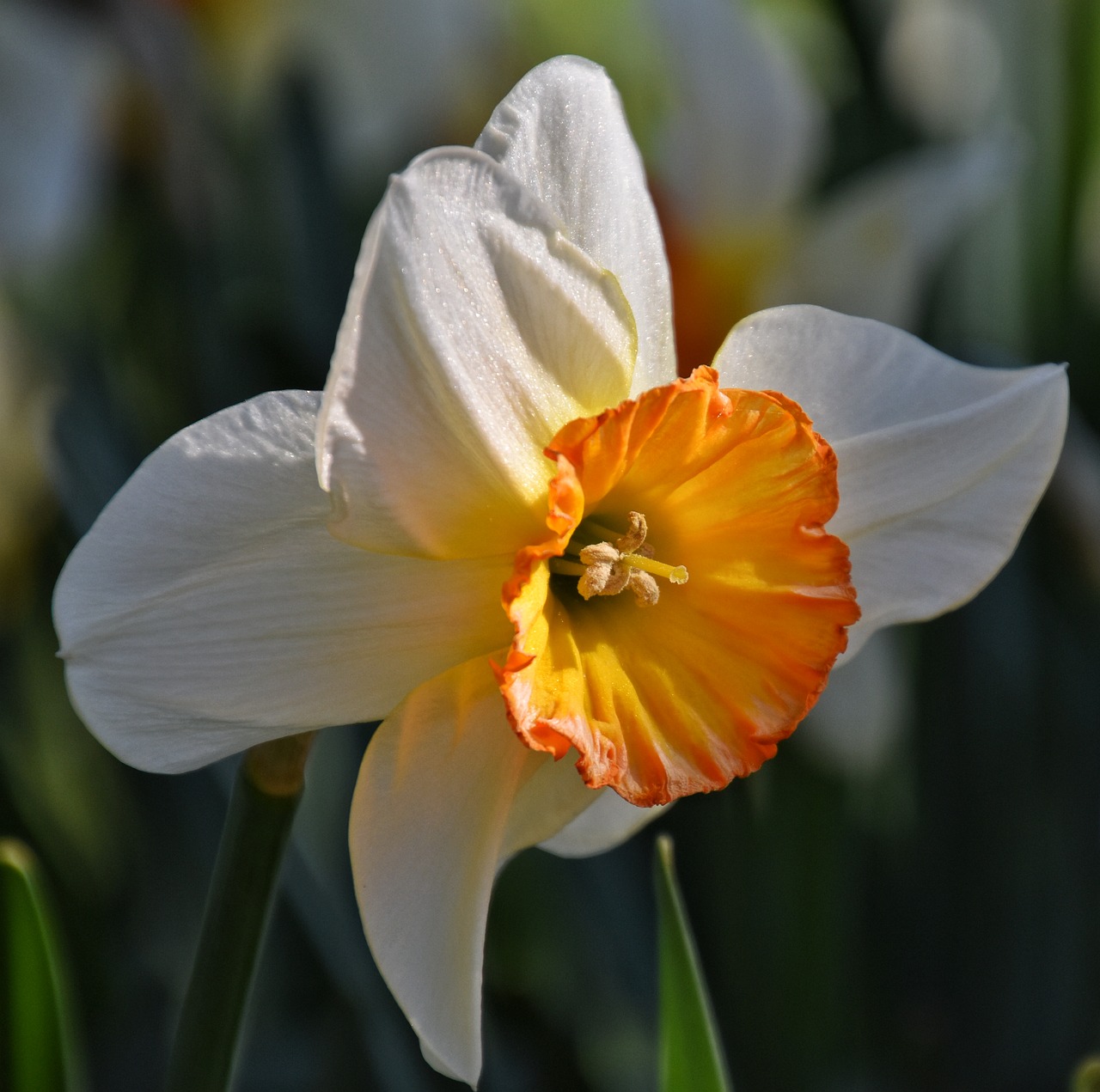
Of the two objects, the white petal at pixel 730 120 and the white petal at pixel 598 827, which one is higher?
the white petal at pixel 730 120

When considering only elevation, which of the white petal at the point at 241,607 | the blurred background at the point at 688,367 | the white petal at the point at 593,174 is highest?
the white petal at the point at 593,174

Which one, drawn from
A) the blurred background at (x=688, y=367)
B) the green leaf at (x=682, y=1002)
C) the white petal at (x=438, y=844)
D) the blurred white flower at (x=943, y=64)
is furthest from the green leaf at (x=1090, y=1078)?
the blurred white flower at (x=943, y=64)

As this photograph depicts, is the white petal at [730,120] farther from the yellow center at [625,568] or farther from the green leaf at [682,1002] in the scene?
the green leaf at [682,1002]

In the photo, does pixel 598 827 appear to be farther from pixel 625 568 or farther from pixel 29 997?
pixel 29 997

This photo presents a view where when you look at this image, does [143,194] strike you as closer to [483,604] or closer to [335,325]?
[335,325]

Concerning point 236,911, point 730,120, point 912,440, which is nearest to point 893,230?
point 730,120

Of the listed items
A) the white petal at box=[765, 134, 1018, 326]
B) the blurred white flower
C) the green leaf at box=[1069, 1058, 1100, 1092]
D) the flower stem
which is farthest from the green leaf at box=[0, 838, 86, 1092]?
the blurred white flower
